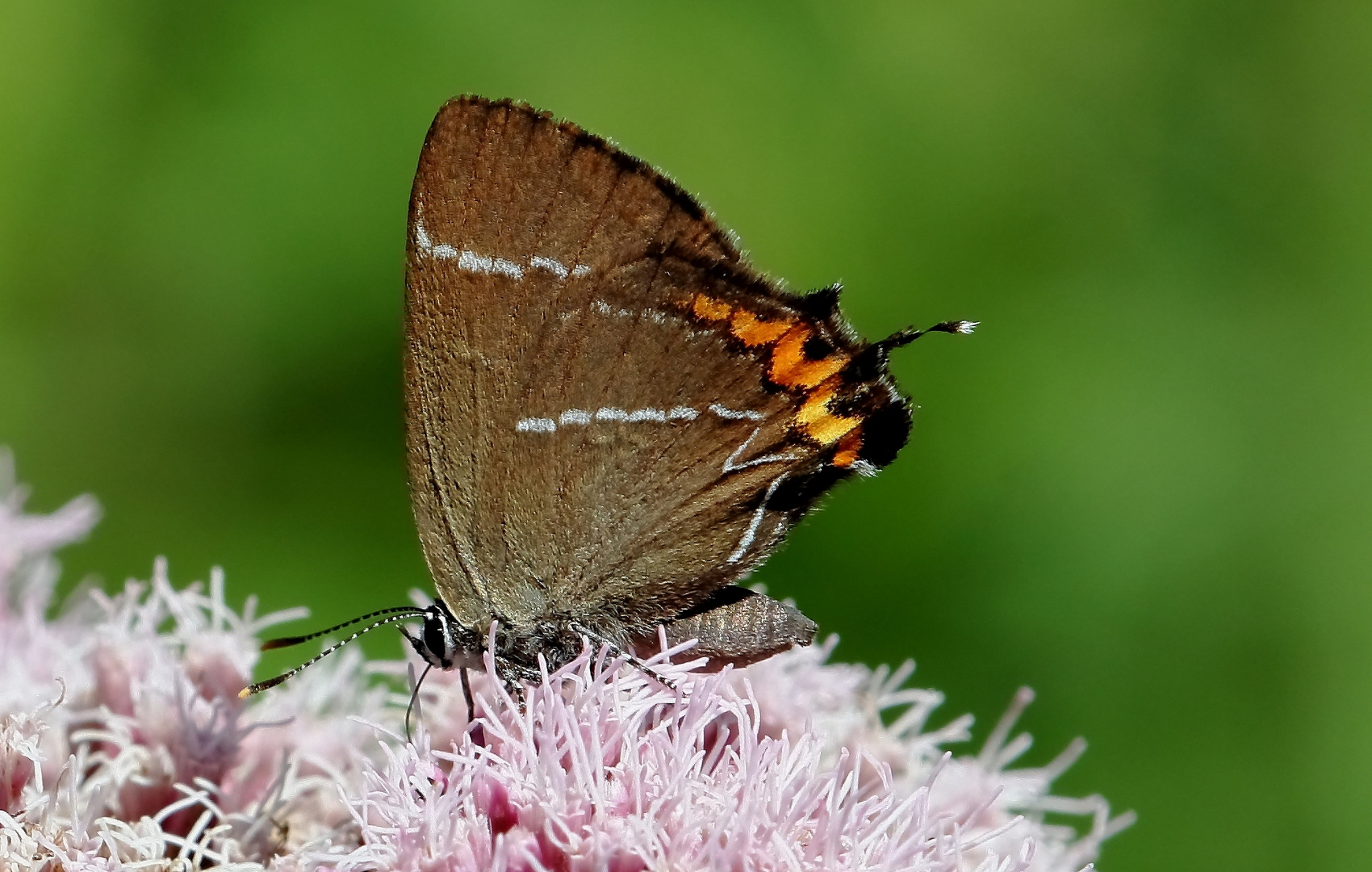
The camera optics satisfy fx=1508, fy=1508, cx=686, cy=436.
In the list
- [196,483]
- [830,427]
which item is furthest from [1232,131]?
[196,483]

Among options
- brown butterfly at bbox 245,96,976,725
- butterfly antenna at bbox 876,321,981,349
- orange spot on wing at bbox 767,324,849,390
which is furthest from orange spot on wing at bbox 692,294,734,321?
butterfly antenna at bbox 876,321,981,349

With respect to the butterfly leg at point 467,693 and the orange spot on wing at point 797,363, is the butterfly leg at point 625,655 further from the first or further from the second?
the orange spot on wing at point 797,363

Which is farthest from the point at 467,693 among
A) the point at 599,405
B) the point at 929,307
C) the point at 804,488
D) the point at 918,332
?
the point at 929,307

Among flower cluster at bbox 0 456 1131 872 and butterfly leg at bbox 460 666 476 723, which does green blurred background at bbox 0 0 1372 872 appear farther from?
butterfly leg at bbox 460 666 476 723

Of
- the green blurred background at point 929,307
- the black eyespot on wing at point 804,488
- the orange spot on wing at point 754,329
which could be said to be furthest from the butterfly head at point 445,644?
the green blurred background at point 929,307

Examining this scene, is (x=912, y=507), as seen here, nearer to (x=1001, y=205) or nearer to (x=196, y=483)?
(x=1001, y=205)
